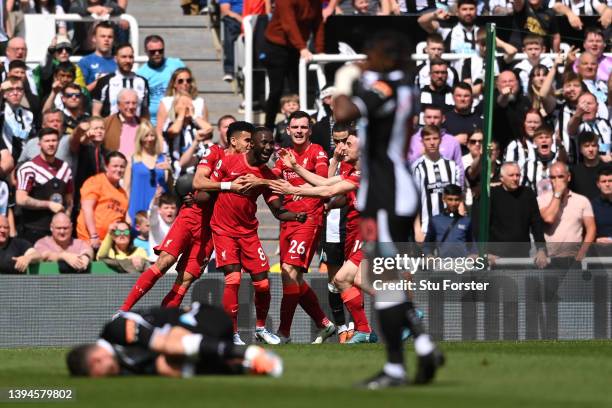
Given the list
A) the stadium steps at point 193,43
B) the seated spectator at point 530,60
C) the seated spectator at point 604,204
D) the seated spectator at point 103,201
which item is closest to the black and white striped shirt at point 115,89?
the seated spectator at point 103,201

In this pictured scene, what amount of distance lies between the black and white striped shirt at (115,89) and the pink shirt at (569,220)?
527cm

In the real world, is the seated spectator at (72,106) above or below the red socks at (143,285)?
above

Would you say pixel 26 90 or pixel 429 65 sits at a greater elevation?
pixel 429 65

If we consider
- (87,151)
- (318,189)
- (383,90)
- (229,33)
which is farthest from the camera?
(229,33)

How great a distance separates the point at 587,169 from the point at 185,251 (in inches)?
210

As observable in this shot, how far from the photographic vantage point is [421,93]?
738 inches

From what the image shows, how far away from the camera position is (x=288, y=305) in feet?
51.0

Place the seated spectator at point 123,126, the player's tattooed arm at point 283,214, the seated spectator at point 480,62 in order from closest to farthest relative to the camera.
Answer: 1. the player's tattooed arm at point 283,214
2. the seated spectator at point 123,126
3. the seated spectator at point 480,62

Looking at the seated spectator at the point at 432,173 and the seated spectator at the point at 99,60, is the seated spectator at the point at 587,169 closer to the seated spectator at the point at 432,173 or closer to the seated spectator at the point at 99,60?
the seated spectator at the point at 432,173

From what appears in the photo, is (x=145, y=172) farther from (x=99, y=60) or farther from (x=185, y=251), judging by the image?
(x=185, y=251)

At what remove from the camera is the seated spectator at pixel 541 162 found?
17.9 m

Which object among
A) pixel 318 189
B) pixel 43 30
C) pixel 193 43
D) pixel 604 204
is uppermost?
pixel 43 30

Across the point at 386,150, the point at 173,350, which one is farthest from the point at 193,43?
the point at 386,150

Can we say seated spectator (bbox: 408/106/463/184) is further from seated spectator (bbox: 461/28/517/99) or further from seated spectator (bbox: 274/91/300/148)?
seated spectator (bbox: 274/91/300/148)
